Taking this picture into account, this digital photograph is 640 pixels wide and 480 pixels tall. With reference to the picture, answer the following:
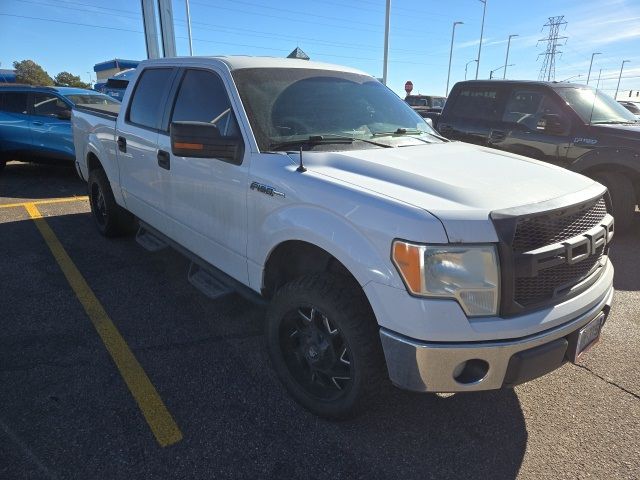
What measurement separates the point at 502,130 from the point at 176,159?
4968 mm

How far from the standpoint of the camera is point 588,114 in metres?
5.98

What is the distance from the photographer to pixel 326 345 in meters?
2.39

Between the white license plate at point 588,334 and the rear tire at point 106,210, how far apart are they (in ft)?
14.8

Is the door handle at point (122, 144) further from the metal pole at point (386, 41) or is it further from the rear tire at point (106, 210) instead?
the metal pole at point (386, 41)

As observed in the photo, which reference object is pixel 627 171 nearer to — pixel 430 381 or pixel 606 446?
pixel 606 446

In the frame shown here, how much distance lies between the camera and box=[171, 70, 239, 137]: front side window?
114 inches

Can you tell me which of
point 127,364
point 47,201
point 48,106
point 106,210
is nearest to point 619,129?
point 127,364

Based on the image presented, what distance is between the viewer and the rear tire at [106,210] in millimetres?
4949

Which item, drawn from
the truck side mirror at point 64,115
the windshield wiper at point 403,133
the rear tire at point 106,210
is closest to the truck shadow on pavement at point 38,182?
the truck side mirror at point 64,115

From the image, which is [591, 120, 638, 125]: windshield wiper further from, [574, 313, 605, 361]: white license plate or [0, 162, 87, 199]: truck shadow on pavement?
[0, 162, 87, 199]: truck shadow on pavement

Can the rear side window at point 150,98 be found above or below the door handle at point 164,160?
above

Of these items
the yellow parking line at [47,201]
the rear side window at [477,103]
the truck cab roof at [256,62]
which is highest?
the truck cab roof at [256,62]

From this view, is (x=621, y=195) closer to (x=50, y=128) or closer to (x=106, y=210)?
(x=106, y=210)

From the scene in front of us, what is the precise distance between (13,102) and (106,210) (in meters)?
5.58
